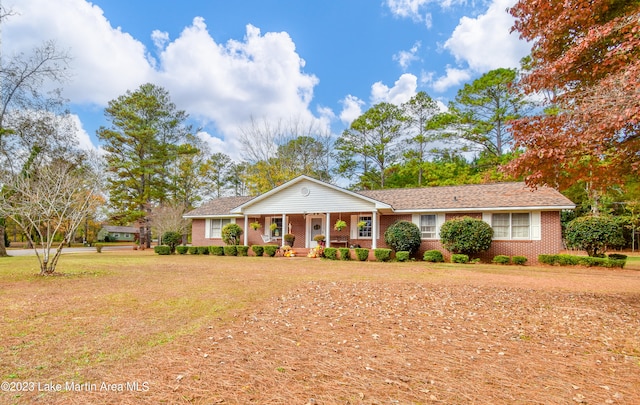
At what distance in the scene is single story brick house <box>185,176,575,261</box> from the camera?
16.1 metres

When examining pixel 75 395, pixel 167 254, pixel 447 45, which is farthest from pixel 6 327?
pixel 447 45

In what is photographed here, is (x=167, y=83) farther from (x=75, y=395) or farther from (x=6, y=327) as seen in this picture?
(x=75, y=395)

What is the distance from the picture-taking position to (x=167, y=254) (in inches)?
855

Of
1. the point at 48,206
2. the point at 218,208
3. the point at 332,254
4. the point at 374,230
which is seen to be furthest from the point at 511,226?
the point at 48,206

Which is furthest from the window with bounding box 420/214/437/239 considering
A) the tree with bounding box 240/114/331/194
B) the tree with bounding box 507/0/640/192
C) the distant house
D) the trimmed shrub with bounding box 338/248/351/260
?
the distant house

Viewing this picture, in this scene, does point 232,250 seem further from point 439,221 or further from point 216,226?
point 439,221

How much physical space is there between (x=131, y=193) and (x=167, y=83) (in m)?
10.9

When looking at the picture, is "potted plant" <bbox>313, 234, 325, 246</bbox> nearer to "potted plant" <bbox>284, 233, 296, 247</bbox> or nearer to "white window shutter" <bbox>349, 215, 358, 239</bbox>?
"potted plant" <bbox>284, 233, 296, 247</bbox>

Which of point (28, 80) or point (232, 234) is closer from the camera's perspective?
point (28, 80)

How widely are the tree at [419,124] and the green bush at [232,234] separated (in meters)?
17.8

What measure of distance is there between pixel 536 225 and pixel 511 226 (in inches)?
41.6

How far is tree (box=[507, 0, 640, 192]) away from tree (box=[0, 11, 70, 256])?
20309 millimetres

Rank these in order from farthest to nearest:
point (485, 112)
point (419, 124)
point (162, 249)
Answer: point (419, 124) → point (485, 112) → point (162, 249)

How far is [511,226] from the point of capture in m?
16.5
